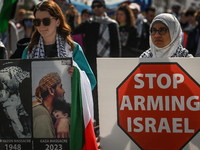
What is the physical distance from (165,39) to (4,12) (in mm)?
2829

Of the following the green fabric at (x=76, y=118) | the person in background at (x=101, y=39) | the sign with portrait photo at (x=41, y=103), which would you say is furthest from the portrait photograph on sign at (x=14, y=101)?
the person in background at (x=101, y=39)

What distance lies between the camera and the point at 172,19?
139 inches

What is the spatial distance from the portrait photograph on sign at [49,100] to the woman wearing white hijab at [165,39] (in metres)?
0.97

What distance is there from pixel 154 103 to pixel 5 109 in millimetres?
1195

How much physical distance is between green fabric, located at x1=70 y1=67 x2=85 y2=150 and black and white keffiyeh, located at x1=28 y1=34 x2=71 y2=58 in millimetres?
481

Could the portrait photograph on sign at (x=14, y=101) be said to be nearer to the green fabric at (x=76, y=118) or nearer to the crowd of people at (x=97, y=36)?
the green fabric at (x=76, y=118)

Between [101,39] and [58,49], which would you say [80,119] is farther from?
[101,39]

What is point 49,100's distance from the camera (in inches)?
115

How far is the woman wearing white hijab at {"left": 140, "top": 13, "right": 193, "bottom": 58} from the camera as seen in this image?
3.42m

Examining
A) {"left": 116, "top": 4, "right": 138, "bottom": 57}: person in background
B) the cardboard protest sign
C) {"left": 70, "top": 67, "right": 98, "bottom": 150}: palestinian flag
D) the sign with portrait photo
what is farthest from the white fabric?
{"left": 116, "top": 4, "right": 138, "bottom": 57}: person in background

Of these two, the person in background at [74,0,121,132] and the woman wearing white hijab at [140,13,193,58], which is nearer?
the woman wearing white hijab at [140,13,193,58]

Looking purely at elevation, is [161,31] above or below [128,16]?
below

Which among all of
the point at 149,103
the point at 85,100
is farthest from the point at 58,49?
the point at 149,103

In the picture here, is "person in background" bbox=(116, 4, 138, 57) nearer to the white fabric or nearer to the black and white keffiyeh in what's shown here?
the black and white keffiyeh
